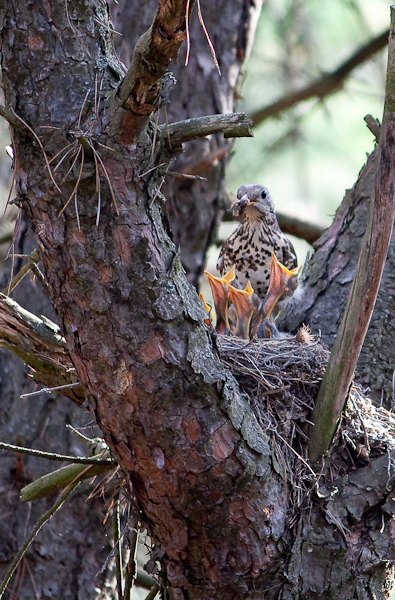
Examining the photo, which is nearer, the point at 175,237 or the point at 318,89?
the point at 175,237

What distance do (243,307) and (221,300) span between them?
0.51ft

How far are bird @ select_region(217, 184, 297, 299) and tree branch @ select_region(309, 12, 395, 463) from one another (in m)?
1.95

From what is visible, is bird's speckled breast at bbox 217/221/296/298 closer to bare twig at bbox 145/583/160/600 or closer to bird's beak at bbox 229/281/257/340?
bird's beak at bbox 229/281/257/340

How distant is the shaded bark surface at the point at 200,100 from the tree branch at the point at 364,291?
219 centimetres

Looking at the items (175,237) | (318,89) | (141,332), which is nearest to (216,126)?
(141,332)

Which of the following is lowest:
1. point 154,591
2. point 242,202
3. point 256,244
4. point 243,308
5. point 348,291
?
point 154,591

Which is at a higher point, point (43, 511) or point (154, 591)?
point (154, 591)

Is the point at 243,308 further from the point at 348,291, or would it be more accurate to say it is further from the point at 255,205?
the point at 255,205

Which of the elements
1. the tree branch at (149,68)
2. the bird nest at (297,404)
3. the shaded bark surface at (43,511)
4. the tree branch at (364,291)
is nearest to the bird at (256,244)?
the bird nest at (297,404)

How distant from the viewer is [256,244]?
4367 millimetres

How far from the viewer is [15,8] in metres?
2.00

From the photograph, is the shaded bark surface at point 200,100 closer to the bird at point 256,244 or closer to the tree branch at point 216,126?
the bird at point 256,244

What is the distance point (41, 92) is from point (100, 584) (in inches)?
116

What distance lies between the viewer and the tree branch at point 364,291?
75.6 inches
